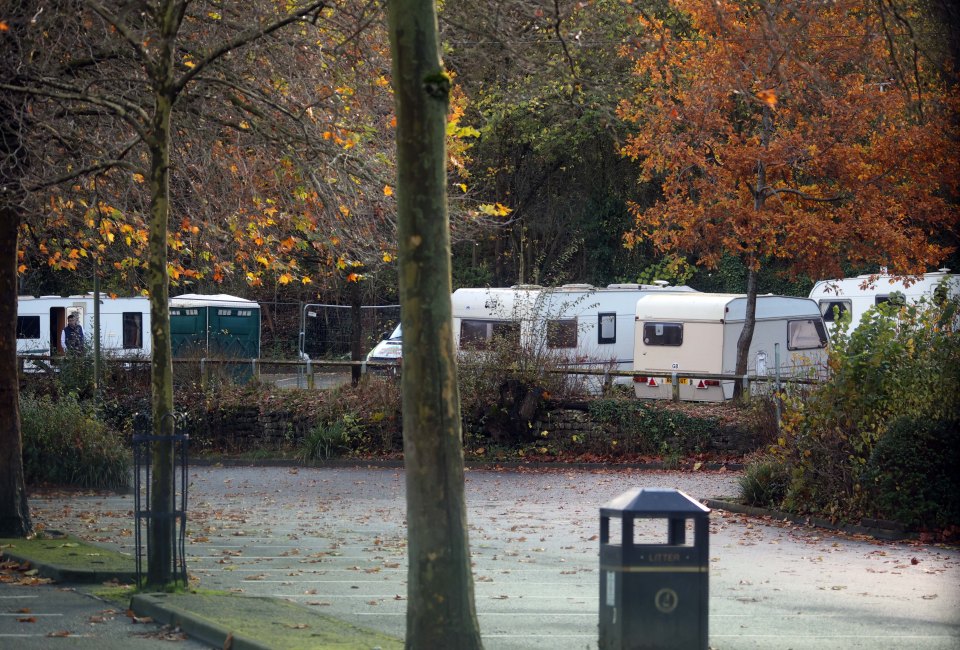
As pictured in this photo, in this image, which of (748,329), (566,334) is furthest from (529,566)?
(566,334)

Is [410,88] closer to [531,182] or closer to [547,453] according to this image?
[547,453]

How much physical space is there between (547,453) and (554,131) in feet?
63.5

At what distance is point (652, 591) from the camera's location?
6.34 metres

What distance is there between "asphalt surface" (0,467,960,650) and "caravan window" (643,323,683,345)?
33.0 feet

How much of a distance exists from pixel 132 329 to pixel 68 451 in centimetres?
2013

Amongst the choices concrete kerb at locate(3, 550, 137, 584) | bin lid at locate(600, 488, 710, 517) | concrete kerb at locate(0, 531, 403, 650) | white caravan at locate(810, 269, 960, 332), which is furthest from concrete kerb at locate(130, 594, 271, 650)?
white caravan at locate(810, 269, 960, 332)

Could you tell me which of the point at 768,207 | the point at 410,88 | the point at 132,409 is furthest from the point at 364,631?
the point at 768,207

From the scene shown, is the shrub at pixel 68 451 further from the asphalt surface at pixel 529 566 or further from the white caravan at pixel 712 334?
the white caravan at pixel 712 334

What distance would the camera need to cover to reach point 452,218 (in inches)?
620

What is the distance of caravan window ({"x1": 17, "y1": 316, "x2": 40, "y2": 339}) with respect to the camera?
39719 mm

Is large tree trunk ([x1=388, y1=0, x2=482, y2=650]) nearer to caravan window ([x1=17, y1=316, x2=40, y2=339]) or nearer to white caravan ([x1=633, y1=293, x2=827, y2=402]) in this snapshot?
white caravan ([x1=633, y1=293, x2=827, y2=402])

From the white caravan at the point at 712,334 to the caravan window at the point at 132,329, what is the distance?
17.2 meters

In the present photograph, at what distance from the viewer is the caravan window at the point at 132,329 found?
131 ft

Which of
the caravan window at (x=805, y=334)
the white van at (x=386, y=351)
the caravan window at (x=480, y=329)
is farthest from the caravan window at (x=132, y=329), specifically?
the caravan window at (x=805, y=334)
